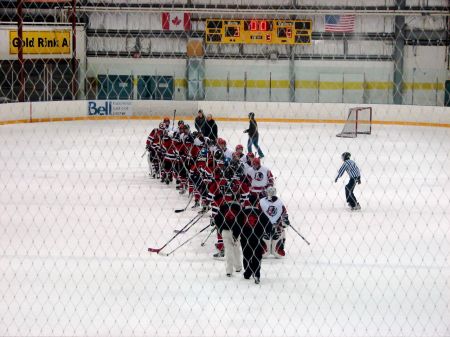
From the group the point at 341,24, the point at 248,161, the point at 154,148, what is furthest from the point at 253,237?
the point at 341,24

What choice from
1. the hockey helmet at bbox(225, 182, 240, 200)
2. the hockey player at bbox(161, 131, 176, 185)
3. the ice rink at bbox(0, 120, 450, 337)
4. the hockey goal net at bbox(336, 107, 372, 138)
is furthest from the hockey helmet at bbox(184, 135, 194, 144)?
the hockey goal net at bbox(336, 107, 372, 138)

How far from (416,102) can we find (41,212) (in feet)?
56.0

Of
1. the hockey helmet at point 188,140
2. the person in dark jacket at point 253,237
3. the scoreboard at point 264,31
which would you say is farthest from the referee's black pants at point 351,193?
the scoreboard at point 264,31

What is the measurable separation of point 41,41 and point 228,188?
17088 mm

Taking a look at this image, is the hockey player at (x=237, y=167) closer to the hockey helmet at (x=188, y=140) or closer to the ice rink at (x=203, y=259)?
the ice rink at (x=203, y=259)

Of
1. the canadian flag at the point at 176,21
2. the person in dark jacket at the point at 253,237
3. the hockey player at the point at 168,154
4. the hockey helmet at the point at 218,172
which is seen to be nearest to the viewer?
the person in dark jacket at the point at 253,237

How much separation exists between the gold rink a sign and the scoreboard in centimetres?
457

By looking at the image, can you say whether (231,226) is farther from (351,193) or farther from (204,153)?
(351,193)

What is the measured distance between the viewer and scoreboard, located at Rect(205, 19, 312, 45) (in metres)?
26.7

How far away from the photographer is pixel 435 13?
1042 inches

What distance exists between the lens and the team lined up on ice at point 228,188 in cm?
834

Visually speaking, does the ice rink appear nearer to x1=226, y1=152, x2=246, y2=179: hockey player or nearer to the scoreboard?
x1=226, y1=152, x2=246, y2=179: hockey player

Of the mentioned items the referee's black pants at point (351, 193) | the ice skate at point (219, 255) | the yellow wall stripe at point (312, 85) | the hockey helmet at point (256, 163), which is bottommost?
the ice skate at point (219, 255)

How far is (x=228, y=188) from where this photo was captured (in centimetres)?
916
